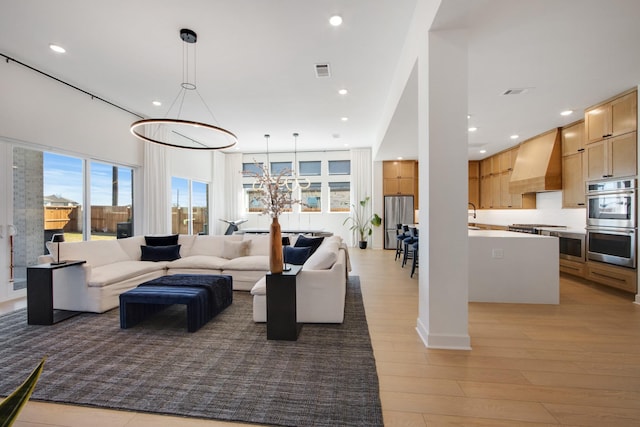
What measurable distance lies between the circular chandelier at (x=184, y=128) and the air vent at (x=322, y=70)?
1.56 meters

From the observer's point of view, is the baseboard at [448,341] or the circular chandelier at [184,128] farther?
the circular chandelier at [184,128]

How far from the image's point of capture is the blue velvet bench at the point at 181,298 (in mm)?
2861

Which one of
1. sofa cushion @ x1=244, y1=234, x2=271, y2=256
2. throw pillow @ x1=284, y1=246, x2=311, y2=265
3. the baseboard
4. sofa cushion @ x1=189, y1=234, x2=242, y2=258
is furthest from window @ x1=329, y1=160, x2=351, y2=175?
the baseboard

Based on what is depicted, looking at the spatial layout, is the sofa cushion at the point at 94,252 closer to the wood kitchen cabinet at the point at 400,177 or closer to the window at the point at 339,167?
the window at the point at 339,167

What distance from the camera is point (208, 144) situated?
8.27 metres

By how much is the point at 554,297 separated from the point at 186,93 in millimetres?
6451

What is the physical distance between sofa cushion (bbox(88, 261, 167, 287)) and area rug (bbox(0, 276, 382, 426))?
1.59 ft

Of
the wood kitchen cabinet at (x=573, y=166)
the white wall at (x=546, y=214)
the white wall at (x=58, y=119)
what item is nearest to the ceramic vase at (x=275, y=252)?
the white wall at (x=58, y=119)

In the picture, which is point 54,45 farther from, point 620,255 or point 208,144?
point 620,255

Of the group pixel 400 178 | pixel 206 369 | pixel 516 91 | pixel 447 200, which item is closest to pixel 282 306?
pixel 206 369

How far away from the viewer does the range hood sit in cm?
532

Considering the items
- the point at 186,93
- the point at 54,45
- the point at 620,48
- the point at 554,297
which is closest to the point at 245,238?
the point at 186,93

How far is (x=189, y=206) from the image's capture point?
8008 mm

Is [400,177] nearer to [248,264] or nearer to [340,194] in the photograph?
[340,194]
